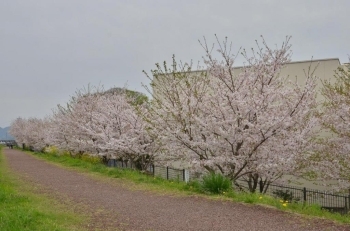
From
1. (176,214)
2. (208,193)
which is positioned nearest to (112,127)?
(208,193)

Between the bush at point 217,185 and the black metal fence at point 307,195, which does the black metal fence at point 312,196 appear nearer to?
the black metal fence at point 307,195

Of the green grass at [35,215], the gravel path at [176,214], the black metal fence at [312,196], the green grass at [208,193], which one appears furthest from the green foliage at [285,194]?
the green grass at [35,215]

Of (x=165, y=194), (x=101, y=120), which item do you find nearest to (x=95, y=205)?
(x=165, y=194)

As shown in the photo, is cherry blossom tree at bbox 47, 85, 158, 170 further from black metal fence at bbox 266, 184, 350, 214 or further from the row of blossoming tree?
black metal fence at bbox 266, 184, 350, 214

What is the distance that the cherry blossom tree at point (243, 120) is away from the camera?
1135 cm

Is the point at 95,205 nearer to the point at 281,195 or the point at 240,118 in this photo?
the point at 240,118

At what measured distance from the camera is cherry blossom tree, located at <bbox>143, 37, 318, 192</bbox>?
1135cm

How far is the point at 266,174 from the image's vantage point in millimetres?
13117

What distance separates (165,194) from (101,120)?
1049 centimetres

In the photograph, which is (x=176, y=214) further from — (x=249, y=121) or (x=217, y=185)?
(x=249, y=121)

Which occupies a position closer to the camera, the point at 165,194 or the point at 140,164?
the point at 165,194

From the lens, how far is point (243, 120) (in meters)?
11.3

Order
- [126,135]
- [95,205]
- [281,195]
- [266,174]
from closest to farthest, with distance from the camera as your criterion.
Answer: [95,205] < [266,174] < [281,195] < [126,135]

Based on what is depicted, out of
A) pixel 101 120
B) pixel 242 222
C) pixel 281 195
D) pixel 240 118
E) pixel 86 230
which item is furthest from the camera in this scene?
pixel 101 120
